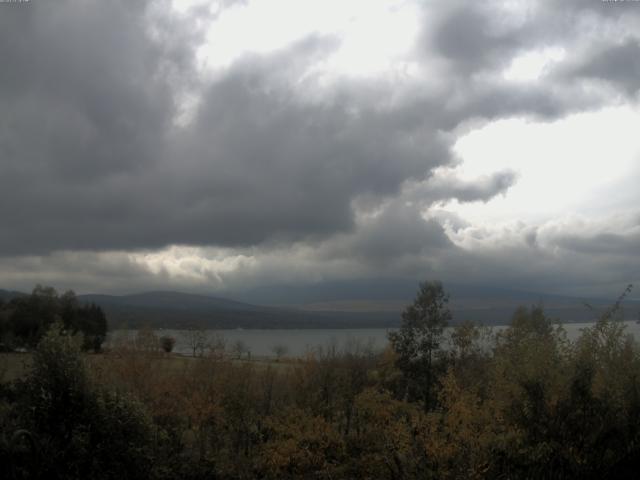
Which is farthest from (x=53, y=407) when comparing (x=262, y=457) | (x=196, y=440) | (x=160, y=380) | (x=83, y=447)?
(x=160, y=380)

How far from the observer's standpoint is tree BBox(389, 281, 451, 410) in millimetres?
32375

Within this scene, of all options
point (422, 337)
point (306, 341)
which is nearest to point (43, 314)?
point (422, 337)

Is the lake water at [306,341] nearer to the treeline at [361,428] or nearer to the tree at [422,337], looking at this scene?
the treeline at [361,428]

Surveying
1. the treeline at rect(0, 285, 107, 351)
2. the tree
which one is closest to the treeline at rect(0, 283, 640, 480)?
the tree

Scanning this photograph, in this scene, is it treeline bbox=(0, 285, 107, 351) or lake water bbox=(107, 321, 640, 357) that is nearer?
lake water bbox=(107, 321, 640, 357)

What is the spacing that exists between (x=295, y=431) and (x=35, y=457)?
910 centimetres

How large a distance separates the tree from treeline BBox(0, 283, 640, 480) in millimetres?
12318

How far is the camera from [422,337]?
32625 millimetres

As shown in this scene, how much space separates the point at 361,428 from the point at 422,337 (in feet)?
43.2

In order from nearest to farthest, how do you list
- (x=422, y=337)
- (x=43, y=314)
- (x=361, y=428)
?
1. (x=361, y=428)
2. (x=422, y=337)
3. (x=43, y=314)

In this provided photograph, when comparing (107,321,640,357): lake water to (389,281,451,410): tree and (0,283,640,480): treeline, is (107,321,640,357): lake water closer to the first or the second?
(0,283,640,480): treeline

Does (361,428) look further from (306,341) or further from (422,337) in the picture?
(306,341)

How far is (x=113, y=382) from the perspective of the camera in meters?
13.0

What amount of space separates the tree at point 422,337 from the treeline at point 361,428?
12318mm
